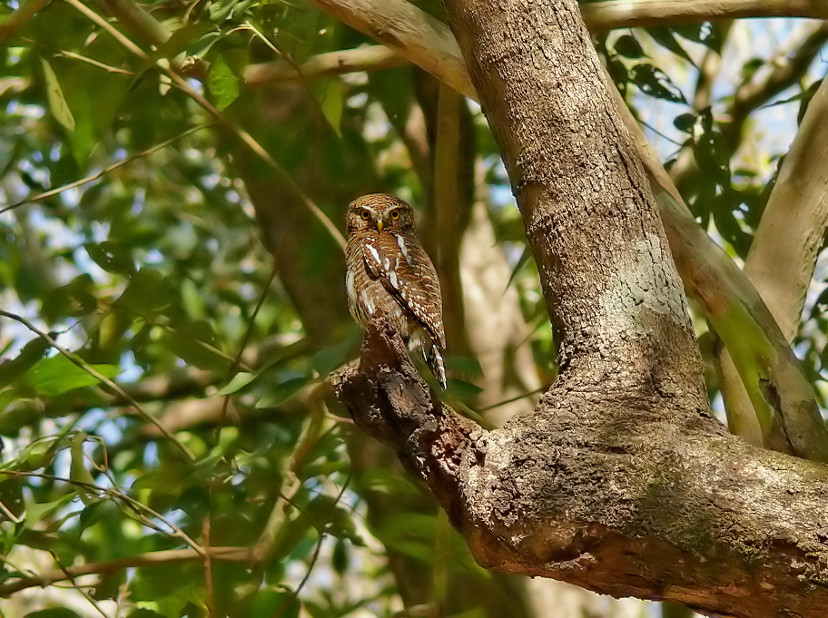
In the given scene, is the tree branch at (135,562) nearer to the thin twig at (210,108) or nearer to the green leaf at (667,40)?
the thin twig at (210,108)

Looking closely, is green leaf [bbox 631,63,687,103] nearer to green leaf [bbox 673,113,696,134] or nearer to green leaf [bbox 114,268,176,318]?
green leaf [bbox 673,113,696,134]

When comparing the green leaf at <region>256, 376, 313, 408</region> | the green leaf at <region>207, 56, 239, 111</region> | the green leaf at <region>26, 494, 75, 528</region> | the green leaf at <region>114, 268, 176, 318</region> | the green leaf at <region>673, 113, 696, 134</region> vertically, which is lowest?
the green leaf at <region>26, 494, 75, 528</region>

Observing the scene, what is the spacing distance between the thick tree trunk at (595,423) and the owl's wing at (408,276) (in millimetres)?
1007

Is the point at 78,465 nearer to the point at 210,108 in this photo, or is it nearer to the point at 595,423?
the point at 210,108

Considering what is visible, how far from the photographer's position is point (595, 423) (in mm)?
1456

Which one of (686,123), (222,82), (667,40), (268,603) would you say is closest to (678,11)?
(667,40)

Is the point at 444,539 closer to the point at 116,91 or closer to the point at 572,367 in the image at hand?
the point at 572,367

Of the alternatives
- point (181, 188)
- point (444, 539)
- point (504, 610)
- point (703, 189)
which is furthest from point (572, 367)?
point (181, 188)

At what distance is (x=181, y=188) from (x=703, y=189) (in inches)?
119

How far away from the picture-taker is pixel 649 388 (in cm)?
149

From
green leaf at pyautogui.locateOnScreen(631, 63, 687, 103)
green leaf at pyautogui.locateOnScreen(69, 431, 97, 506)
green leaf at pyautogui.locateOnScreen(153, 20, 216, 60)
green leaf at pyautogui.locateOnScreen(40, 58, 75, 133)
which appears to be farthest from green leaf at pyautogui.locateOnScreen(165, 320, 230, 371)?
green leaf at pyautogui.locateOnScreen(631, 63, 687, 103)

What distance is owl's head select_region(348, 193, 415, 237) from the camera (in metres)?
3.12

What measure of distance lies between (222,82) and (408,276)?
2.42ft

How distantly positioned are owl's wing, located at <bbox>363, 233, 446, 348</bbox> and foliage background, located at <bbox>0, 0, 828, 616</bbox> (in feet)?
0.72
